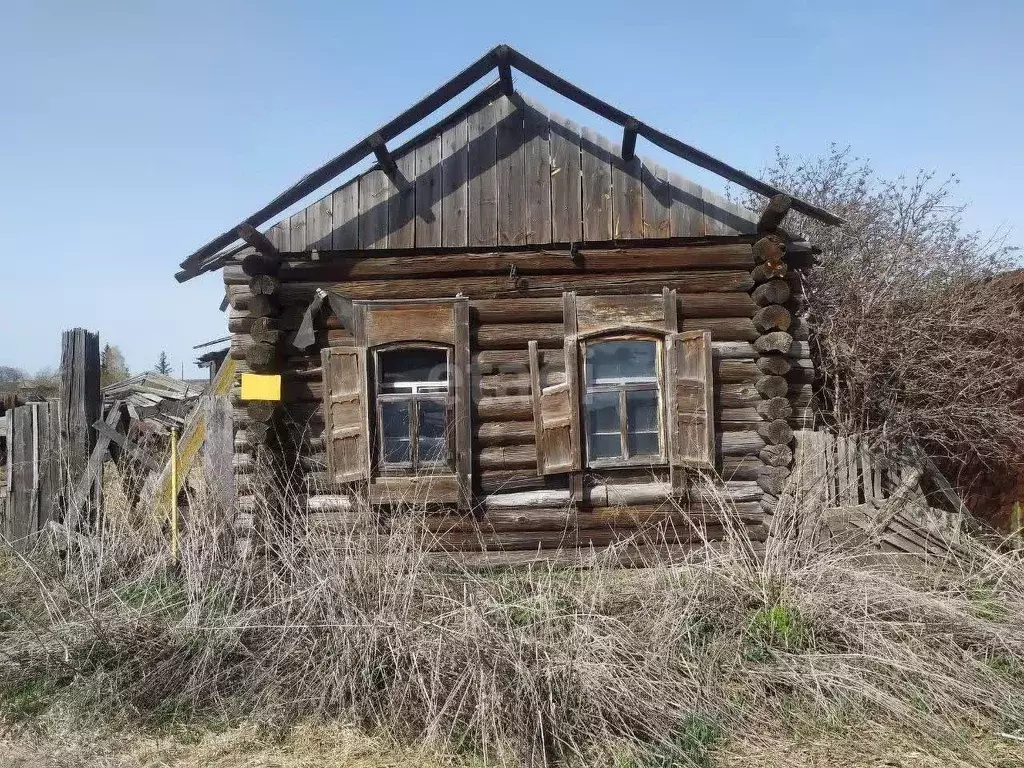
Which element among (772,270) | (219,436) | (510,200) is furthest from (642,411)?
(219,436)

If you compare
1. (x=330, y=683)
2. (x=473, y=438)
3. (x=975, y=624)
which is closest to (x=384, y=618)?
Answer: (x=330, y=683)

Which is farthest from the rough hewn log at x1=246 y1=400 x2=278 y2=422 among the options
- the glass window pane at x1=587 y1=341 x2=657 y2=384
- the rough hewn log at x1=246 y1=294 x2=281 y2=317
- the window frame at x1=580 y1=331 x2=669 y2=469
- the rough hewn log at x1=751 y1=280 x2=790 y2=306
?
the rough hewn log at x1=751 y1=280 x2=790 y2=306

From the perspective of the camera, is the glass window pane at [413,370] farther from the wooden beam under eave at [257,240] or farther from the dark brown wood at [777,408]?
the dark brown wood at [777,408]

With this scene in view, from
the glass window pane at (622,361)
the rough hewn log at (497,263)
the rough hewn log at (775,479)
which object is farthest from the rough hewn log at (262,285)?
the rough hewn log at (775,479)

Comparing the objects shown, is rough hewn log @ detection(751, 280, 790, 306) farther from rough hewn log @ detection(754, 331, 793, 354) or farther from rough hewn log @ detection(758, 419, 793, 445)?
rough hewn log @ detection(758, 419, 793, 445)

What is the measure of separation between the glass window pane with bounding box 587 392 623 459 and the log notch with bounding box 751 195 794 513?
1.44m

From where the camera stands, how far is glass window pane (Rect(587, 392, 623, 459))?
25.3 feet

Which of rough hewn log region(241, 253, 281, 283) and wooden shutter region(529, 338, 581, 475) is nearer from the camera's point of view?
rough hewn log region(241, 253, 281, 283)

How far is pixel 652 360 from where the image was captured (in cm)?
777

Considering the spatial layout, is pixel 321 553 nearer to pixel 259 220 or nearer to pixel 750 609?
pixel 750 609

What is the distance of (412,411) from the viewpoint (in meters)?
7.61

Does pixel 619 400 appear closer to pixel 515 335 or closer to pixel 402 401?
pixel 515 335

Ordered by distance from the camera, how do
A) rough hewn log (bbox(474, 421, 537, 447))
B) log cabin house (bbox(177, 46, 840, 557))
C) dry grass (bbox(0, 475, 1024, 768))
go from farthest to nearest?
1. rough hewn log (bbox(474, 421, 537, 447))
2. log cabin house (bbox(177, 46, 840, 557))
3. dry grass (bbox(0, 475, 1024, 768))

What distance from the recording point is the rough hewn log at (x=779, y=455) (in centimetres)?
745
